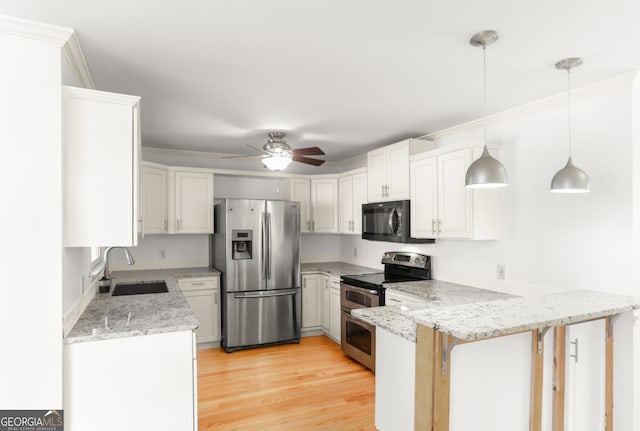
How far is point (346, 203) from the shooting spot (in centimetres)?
504

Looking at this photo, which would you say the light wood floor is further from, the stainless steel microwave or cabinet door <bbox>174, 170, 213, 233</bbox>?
cabinet door <bbox>174, 170, 213, 233</bbox>

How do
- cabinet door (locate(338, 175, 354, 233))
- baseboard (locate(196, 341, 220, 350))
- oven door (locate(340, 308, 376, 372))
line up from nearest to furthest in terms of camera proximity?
oven door (locate(340, 308, 376, 372)), baseboard (locate(196, 341, 220, 350)), cabinet door (locate(338, 175, 354, 233))

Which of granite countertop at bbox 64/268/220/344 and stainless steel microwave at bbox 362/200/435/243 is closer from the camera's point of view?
granite countertop at bbox 64/268/220/344

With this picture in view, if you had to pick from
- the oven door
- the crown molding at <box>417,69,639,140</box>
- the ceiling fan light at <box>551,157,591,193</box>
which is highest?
the crown molding at <box>417,69,639,140</box>

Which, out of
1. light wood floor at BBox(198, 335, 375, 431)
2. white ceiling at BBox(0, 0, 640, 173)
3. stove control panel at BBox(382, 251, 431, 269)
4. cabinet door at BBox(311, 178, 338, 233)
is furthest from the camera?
cabinet door at BBox(311, 178, 338, 233)

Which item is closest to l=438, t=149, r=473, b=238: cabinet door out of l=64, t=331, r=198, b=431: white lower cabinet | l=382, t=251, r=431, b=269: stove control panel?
l=382, t=251, r=431, b=269: stove control panel

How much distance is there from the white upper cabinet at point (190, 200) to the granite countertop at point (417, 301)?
7.95ft

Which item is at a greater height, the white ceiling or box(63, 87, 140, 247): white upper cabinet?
the white ceiling

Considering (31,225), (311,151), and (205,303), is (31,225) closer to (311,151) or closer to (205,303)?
(311,151)

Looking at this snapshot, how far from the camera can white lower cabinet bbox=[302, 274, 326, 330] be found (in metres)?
4.95

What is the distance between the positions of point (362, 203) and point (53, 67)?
3424 millimetres

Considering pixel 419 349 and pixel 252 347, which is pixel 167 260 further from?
pixel 419 349

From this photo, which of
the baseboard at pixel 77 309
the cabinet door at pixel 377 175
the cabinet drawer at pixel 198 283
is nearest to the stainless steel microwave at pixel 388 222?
the cabinet door at pixel 377 175

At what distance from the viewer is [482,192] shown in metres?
3.17
